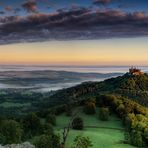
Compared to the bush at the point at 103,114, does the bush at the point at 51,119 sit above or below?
below

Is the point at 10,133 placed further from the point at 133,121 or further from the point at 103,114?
the point at 103,114

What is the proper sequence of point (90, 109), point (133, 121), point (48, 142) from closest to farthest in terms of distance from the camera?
1. point (48, 142)
2. point (133, 121)
3. point (90, 109)

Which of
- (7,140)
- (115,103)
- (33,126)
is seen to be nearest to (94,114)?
(115,103)

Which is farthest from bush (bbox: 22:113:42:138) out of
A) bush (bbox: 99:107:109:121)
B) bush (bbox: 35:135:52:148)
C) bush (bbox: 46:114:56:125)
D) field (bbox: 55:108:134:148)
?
bush (bbox: 99:107:109:121)

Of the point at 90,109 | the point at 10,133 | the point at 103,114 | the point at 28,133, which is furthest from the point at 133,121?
the point at 10,133

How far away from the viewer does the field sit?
132 meters

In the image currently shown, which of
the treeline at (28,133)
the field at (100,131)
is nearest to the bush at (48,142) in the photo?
the treeline at (28,133)

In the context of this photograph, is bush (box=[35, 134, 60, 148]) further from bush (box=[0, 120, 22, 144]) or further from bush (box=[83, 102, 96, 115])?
bush (box=[83, 102, 96, 115])

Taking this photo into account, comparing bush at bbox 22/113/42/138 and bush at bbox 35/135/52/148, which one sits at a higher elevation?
bush at bbox 35/135/52/148

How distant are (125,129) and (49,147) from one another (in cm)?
5507

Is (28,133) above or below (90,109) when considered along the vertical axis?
below

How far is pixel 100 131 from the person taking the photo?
16012cm

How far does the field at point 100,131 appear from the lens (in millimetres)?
131950

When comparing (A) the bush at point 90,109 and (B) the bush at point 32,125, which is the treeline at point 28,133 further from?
(A) the bush at point 90,109
